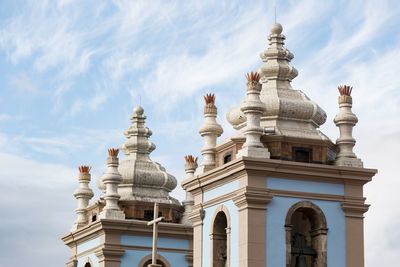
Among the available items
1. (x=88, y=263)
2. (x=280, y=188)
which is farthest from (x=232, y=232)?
(x=88, y=263)

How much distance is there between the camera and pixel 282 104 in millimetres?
39844

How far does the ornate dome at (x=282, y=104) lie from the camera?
1567 inches

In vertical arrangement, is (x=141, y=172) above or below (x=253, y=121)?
above

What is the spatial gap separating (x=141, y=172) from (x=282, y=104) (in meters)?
12.4

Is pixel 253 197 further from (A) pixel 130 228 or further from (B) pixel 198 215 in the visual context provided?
(A) pixel 130 228

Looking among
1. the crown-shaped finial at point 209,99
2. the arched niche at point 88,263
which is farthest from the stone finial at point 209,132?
the arched niche at point 88,263

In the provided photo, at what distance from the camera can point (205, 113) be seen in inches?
1654

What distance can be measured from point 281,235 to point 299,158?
8.64 feet

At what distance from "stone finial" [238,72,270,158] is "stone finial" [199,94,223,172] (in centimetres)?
253

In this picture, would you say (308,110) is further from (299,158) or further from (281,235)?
(281,235)

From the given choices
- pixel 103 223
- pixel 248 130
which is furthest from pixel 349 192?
pixel 103 223

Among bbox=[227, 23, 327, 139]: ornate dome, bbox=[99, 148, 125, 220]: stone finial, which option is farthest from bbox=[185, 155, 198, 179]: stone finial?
bbox=[227, 23, 327, 139]: ornate dome

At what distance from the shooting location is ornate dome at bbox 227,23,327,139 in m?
39.8

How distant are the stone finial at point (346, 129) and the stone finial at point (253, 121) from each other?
256cm
